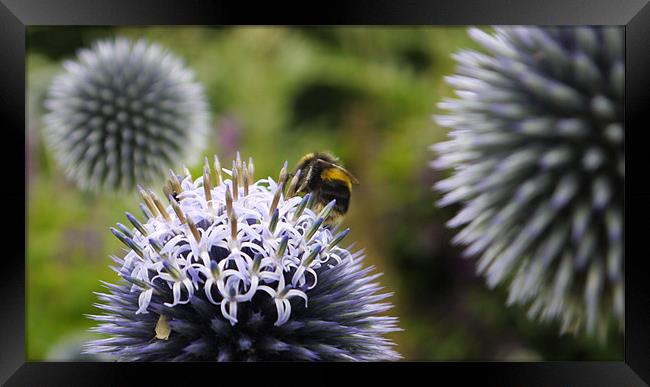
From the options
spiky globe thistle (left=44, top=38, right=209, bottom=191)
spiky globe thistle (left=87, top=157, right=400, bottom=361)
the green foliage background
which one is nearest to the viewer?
spiky globe thistle (left=87, top=157, right=400, bottom=361)

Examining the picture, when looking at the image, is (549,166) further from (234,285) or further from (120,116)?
(120,116)

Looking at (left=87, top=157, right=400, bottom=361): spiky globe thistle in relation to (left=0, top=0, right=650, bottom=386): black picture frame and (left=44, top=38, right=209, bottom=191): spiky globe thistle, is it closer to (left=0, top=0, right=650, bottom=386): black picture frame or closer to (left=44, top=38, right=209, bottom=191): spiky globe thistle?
(left=0, top=0, right=650, bottom=386): black picture frame

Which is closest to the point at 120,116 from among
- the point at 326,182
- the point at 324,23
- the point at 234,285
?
the point at 324,23

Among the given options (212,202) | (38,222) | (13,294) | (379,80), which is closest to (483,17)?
(212,202)

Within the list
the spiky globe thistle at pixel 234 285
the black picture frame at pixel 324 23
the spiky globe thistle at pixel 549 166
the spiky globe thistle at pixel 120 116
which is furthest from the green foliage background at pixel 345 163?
the spiky globe thistle at pixel 234 285

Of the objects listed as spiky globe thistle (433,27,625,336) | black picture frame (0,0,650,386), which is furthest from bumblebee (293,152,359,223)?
black picture frame (0,0,650,386)

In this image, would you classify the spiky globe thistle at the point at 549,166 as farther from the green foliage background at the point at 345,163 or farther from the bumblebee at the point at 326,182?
the green foliage background at the point at 345,163
